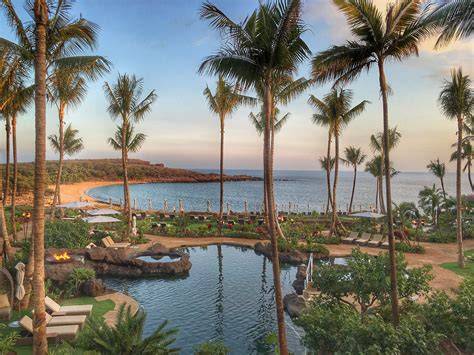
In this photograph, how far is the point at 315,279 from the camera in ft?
35.0

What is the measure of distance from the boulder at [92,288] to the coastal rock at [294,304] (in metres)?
7.37

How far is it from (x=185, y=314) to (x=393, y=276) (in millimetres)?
7376

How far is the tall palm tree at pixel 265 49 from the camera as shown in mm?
8148

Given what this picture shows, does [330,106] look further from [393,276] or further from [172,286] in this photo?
[393,276]

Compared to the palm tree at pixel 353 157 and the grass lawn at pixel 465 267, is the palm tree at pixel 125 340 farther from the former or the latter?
the palm tree at pixel 353 157

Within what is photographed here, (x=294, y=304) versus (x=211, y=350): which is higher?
(x=211, y=350)

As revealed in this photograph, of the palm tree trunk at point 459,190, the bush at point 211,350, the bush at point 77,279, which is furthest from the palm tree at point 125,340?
the palm tree trunk at point 459,190

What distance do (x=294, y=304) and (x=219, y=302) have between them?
115 inches

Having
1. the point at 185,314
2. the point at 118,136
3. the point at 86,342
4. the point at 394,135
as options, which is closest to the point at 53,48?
the point at 86,342

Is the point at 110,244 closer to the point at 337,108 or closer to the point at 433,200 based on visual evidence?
the point at 337,108

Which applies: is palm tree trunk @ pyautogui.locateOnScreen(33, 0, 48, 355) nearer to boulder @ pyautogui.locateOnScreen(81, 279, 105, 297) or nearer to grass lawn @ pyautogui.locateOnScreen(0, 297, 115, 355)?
grass lawn @ pyautogui.locateOnScreen(0, 297, 115, 355)

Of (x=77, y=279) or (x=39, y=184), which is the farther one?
(x=77, y=279)

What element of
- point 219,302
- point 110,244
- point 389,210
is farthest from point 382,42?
point 110,244

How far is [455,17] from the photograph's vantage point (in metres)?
8.96
